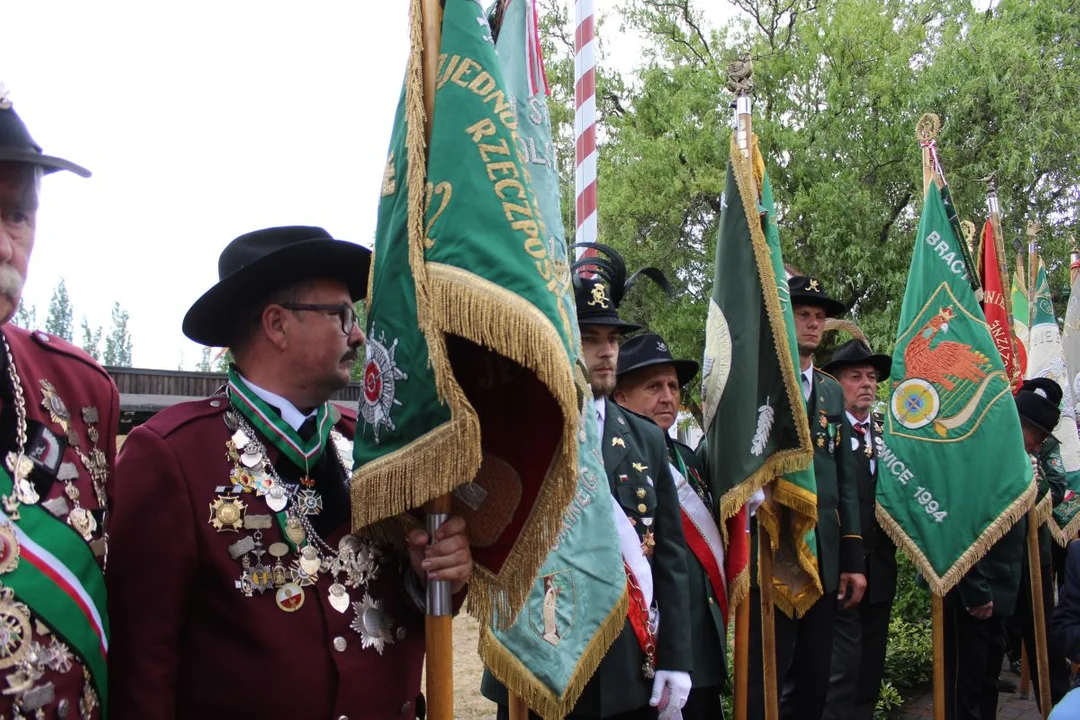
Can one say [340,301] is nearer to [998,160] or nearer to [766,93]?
[998,160]

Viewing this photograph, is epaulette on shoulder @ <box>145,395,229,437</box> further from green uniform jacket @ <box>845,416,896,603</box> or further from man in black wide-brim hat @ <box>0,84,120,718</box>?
green uniform jacket @ <box>845,416,896,603</box>

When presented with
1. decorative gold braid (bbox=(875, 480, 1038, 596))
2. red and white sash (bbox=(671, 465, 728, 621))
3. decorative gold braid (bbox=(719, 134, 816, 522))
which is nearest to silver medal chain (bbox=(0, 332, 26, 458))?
red and white sash (bbox=(671, 465, 728, 621))

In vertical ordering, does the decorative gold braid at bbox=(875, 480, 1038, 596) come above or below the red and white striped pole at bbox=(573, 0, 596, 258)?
below

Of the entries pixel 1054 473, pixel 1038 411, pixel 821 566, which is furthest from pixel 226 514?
pixel 1054 473

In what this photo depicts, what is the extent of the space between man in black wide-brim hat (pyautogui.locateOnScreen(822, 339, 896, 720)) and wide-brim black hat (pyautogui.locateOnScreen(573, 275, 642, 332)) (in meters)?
2.45

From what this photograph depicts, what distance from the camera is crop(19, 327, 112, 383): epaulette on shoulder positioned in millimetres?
2119

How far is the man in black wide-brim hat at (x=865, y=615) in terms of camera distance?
5578 mm

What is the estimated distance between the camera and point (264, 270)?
7.60 ft

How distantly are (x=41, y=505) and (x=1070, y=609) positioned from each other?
434 centimetres

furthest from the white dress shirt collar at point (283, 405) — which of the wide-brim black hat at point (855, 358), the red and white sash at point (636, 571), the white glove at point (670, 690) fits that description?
the wide-brim black hat at point (855, 358)

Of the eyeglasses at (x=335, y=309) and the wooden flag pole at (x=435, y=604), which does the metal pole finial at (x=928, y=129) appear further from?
the eyeglasses at (x=335, y=309)

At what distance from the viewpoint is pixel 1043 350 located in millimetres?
9047

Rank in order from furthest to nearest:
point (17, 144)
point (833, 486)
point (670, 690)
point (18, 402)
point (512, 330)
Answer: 1. point (833, 486)
2. point (670, 690)
3. point (512, 330)
4. point (18, 402)
5. point (17, 144)

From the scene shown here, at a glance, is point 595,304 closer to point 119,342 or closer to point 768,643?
point 768,643
